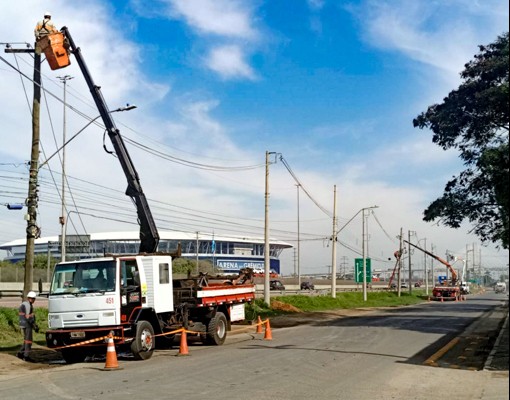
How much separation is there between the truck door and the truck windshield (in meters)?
0.31

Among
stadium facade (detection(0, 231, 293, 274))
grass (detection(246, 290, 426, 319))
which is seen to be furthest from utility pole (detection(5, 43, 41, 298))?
stadium facade (detection(0, 231, 293, 274))

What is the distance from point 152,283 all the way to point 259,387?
6.23 m

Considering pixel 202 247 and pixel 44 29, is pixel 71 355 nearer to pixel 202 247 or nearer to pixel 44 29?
pixel 44 29

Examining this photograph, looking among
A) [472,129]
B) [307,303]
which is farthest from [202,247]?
[472,129]

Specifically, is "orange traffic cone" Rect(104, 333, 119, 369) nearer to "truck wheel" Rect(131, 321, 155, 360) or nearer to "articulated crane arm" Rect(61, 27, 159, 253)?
"truck wheel" Rect(131, 321, 155, 360)

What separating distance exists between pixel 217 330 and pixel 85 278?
5208 mm

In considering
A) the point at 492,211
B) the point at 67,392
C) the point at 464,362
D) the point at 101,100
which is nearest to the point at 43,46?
the point at 101,100

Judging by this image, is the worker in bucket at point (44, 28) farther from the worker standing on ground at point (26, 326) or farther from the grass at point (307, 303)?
the grass at point (307, 303)

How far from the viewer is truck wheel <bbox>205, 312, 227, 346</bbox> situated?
62.5 feet

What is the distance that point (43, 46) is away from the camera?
1939cm

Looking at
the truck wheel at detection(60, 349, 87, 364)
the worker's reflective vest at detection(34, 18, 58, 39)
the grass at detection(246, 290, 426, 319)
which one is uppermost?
the worker's reflective vest at detection(34, 18, 58, 39)

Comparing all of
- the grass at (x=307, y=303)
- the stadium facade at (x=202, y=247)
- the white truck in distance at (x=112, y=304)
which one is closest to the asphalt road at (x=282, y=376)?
the white truck in distance at (x=112, y=304)

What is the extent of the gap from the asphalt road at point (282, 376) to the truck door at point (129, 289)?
139 cm

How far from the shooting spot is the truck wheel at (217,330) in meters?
19.1
